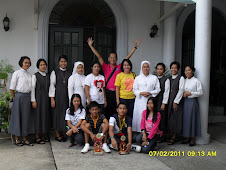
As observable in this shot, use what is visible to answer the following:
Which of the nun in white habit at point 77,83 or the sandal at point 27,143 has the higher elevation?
the nun in white habit at point 77,83

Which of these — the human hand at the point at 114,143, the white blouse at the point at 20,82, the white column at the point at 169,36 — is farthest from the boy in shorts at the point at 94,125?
the white column at the point at 169,36

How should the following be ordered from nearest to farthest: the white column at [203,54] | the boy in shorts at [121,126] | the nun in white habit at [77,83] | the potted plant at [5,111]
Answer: the boy in shorts at [121,126] < the potted plant at [5,111] < the nun in white habit at [77,83] < the white column at [203,54]

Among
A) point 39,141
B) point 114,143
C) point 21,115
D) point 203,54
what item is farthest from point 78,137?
point 203,54

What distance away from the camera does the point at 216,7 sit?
7.81 m

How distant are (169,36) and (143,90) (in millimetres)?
2728

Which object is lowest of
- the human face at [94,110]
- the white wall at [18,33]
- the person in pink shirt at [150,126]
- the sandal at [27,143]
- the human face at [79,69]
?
the sandal at [27,143]

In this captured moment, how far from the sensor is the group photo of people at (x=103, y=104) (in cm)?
475

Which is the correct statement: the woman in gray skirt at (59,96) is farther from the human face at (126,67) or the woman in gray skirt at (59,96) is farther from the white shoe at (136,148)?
the white shoe at (136,148)

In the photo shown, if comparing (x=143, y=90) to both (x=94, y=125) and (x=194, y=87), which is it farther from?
(x=94, y=125)

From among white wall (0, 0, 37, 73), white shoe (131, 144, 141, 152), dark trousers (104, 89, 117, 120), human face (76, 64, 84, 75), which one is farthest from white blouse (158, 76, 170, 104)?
white wall (0, 0, 37, 73)

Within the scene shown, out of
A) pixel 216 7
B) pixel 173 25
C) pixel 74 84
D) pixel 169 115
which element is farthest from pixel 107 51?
pixel 216 7

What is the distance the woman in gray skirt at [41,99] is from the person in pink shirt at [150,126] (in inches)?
71.0

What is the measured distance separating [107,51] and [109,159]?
372 centimetres

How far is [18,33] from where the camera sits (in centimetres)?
641
